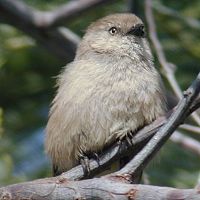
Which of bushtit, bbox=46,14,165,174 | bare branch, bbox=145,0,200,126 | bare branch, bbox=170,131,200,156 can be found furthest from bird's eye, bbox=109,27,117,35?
bare branch, bbox=170,131,200,156

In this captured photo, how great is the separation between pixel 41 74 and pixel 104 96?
93.3 inches

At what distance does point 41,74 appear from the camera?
754cm

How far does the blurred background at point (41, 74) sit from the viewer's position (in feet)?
23.2

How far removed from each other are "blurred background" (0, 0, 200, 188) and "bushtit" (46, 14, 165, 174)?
1.10 metres

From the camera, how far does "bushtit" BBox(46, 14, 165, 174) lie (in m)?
5.20

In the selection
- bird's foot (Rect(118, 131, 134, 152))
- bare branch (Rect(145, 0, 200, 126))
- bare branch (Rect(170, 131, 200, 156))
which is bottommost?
bird's foot (Rect(118, 131, 134, 152))

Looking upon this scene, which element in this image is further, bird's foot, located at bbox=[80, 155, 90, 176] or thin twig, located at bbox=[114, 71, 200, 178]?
bird's foot, located at bbox=[80, 155, 90, 176]

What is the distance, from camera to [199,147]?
621 cm

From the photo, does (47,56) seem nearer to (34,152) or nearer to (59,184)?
(34,152)

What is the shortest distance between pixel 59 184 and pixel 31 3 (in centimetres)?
379

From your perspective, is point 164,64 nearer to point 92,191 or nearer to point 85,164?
point 85,164

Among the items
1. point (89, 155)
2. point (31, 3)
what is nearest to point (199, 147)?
point (89, 155)

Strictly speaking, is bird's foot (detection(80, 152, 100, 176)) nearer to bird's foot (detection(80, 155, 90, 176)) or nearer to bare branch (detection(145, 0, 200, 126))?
bird's foot (detection(80, 155, 90, 176))

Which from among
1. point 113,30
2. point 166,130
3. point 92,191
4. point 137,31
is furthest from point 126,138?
point 113,30
